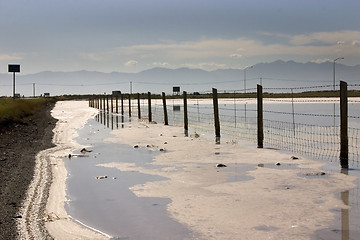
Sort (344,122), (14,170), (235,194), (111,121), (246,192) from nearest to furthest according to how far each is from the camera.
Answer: (235,194)
(246,192)
(14,170)
(344,122)
(111,121)

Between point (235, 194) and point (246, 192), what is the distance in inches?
10.6

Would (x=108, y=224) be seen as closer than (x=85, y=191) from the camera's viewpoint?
Yes

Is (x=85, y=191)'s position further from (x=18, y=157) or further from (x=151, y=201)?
(x=18, y=157)

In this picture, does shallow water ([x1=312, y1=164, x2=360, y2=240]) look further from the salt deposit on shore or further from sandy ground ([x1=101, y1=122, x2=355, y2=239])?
the salt deposit on shore

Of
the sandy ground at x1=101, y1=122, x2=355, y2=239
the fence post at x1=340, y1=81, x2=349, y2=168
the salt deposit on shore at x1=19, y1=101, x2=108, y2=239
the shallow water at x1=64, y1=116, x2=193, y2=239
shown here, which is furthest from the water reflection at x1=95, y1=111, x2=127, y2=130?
the fence post at x1=340, y1=81, x2=349, y2=168

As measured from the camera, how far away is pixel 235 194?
8297 mm

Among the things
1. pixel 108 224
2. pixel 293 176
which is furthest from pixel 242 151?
pixel 108 224

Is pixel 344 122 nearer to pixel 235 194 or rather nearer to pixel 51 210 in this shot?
pixel 235 194

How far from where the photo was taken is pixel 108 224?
6605mm

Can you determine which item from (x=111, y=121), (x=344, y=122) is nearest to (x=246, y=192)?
(x=344, y=122)

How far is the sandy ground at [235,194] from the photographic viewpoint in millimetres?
6262

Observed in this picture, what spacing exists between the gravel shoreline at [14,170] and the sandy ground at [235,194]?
0.44m

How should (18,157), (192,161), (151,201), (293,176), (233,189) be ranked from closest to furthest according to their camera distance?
(151,201)
(233,189)
(293,176)
(192,161)
(18,157)

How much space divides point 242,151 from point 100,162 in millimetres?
4544
